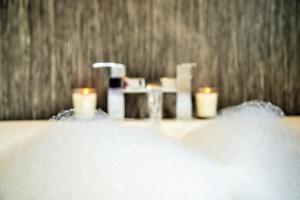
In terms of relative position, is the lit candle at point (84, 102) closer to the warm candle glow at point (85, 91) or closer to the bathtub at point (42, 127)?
the warm candle glow at point (85, 91)

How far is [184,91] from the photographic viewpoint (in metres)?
1.68

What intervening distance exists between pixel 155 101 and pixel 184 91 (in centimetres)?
11

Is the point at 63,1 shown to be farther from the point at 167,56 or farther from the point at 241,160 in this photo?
the point at 241,160

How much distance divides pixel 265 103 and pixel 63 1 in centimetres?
82

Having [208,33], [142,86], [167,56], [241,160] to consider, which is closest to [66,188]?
[241,160]

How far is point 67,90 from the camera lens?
5.54 ft

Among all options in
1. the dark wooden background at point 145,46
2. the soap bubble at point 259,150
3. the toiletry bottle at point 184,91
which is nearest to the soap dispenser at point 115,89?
the dark wooden background at point 145,46

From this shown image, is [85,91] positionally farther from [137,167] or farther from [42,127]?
[137,167]

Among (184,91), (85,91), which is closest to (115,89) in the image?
(85,91)

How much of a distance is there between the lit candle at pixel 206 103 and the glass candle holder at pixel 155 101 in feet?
0.45

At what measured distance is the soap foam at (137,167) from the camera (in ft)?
3.54

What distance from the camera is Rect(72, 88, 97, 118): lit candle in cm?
157

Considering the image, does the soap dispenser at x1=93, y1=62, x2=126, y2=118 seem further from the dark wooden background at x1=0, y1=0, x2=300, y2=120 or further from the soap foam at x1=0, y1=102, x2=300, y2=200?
the soap foam at x1=0, y1=102, x2=300, y2=200

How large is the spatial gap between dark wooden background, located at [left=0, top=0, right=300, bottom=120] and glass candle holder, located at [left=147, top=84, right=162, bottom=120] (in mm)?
56
